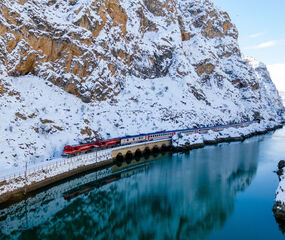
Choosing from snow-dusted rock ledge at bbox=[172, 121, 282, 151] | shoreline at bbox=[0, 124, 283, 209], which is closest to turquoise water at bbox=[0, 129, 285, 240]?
shoreline at bbox=[0, 124, 283, 209]

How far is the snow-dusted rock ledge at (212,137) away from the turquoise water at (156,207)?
729 inches

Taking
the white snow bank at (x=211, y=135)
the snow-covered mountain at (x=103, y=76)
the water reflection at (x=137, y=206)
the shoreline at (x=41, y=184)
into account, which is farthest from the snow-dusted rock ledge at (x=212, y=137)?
the shoreline at (x=41, y=184)

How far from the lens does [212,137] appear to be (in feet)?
262

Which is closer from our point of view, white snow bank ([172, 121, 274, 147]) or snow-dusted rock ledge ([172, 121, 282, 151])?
snow-dusted rock ledge ([172, 121, 282, 151])

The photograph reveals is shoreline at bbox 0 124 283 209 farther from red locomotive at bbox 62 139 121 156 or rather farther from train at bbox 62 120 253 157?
train at bbox 62 120 253 157

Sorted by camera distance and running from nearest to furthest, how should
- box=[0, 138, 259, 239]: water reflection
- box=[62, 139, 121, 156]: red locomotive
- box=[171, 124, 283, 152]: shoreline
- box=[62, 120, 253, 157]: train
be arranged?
1. box=[0, 138, 259, 239]: water reflection
2. box=[62, 139, 121, 156]: red locomotive
3. box=[62, 120, 253, 157]: train
4. box=[171, 124, 283, 152]: shoreline

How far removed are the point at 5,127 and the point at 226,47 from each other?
127m

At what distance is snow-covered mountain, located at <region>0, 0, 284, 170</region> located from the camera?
48.4 m

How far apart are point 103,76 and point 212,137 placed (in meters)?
42.1

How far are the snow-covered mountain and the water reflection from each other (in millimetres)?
9966

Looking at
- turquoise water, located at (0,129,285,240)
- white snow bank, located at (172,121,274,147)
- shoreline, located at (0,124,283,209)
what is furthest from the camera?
white snow bank, located at (172,121,274,147)

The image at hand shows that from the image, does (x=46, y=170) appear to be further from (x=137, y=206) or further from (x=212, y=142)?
(x=212, y=142)

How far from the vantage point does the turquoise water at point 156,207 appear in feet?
87.6

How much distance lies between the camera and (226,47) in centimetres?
13525
